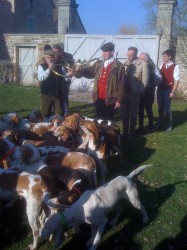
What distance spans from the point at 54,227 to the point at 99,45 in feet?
48.6

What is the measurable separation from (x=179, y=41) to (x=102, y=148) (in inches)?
469

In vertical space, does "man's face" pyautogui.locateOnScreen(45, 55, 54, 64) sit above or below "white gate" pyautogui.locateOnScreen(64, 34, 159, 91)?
below

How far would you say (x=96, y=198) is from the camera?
424 cm

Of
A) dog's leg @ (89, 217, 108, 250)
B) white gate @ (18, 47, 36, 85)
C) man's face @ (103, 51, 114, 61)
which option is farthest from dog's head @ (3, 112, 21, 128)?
white gate @ (18, 47, 36, 85)

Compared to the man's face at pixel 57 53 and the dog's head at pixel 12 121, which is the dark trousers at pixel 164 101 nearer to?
the man's face at pixel 57 53

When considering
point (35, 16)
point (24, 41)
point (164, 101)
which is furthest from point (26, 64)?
point (164, 101)

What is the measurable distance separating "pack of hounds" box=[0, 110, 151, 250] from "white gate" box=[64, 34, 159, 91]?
11.2 m

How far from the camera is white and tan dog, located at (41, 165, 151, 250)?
12.9ft

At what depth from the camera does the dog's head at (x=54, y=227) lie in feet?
12.7

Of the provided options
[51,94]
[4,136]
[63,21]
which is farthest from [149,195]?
[63,21]

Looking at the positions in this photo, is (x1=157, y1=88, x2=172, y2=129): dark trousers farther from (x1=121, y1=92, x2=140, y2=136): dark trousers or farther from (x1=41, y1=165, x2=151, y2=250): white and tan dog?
(x1=41, y1=165, x2=151, y2=250): white and tan dog

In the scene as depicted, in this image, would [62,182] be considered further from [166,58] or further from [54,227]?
[166,58]

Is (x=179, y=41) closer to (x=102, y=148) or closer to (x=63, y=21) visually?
(x=63, y=21)

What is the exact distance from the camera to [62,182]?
15.4 ft
